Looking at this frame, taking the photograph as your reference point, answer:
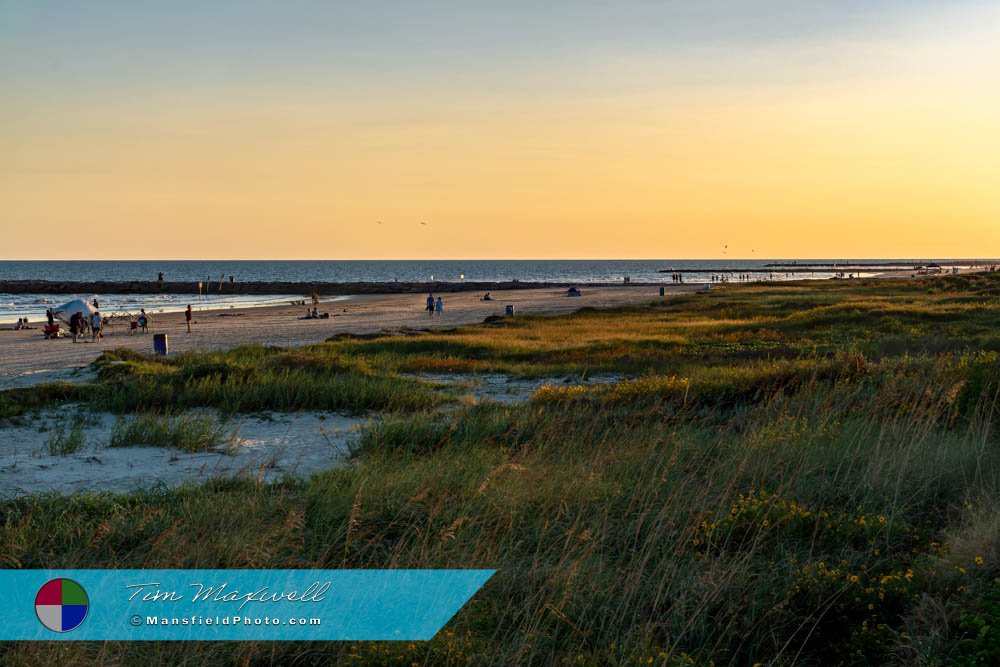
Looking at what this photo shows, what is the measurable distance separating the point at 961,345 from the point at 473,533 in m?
16.6

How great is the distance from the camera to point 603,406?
38.0 feet

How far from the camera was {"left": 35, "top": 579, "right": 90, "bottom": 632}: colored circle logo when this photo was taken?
4594 mm

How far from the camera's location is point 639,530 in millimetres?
5699

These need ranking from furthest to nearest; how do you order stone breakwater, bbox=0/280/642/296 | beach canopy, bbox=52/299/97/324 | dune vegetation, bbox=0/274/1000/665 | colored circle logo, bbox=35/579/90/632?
stone breakwater, bbox=0/280/642/296 → beach canopy, bbox=52/299/97/324 → colored circle logo, bbox=35/579/90/632 → dune vegetation, bbox=0/274/1000/665

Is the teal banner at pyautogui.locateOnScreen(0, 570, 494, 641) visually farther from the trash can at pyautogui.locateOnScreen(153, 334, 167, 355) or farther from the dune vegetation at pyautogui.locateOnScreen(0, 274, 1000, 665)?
the trash can at pyautogui.locateOnScreen(153, 334, 167, 355)

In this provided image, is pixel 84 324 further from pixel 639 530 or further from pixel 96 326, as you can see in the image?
pixel 639 530

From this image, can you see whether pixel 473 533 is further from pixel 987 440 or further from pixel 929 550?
pixel 987 440

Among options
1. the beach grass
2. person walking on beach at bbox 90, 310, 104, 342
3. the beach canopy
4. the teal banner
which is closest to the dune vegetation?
the teal banner

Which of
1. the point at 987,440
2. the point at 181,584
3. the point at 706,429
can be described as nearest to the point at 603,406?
the point at 706,429

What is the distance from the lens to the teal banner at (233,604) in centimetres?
456

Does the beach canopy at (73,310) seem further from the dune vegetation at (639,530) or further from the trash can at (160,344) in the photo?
the dune vegetation at (639,530)

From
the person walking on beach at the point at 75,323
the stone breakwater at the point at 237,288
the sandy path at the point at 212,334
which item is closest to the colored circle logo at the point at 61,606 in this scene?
the sandy path at the point at 212,334

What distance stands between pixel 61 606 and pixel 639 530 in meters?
Answer: 3.77

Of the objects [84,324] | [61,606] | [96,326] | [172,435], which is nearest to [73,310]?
[84,324]
